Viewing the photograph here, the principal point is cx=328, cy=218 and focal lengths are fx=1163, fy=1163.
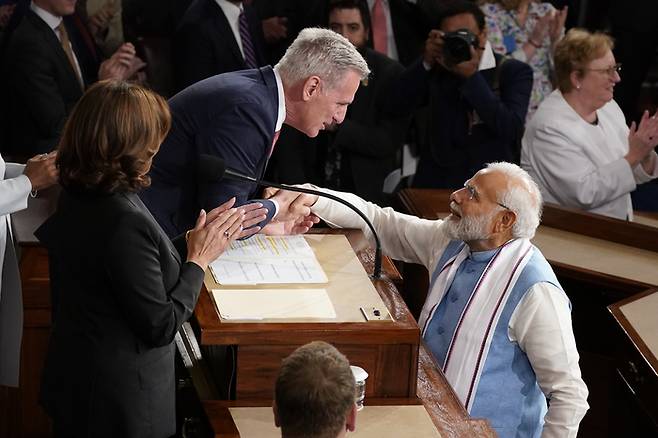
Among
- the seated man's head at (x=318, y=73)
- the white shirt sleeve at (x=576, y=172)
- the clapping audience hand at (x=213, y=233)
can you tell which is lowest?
the white shirt sleeve at (x=576, y=172)

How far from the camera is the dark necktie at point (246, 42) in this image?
18.0 feet

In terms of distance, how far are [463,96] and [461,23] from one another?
33 centimetres

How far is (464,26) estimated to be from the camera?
5133 millimetres

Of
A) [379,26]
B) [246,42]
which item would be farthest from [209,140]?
[379,26]

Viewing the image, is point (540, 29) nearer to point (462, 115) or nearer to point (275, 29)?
point (462, 115)

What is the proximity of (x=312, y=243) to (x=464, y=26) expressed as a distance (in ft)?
7.35

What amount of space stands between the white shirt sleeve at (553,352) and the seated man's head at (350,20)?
2360mm

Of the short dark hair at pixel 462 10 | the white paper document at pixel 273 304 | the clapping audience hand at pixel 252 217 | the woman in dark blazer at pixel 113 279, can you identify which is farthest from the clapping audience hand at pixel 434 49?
the woman in dark blazer at pixel 113 279

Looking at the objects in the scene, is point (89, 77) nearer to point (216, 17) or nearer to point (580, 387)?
point (216, 17)

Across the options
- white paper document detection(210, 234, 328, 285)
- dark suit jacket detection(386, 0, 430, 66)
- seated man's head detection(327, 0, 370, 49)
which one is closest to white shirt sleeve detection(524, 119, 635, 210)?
seated man's head detection(327, 0, 370, 49)

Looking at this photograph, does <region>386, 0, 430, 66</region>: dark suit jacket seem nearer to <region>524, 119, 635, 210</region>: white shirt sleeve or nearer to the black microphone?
<region>524, 119, 635, 210</region>: white shirt sleeve

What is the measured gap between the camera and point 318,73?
3361mm

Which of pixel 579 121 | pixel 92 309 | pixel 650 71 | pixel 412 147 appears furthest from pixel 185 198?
pixel 650 71

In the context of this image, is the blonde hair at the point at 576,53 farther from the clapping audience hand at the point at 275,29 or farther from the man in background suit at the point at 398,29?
the clapping audience hand at the point at 275,29
